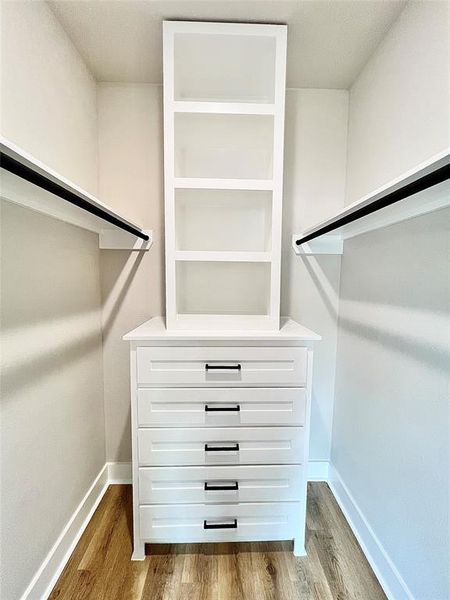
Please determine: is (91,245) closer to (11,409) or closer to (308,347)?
(11,409)

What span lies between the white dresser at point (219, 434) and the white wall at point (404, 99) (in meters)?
0.78

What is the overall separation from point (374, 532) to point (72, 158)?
2.06 metres

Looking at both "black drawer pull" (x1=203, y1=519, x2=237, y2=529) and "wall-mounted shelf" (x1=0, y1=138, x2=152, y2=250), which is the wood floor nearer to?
"black drawer pull" (x1=203, y1=519, x2=237, y2=529)

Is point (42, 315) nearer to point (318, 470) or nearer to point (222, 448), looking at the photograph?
point (222, 448)

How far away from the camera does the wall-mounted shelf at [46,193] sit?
0.65m

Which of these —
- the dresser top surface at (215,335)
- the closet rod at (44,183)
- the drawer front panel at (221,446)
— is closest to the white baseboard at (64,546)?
the drawer front panel at (221,446)

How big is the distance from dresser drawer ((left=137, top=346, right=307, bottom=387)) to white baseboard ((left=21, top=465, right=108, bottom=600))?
28.7 inches

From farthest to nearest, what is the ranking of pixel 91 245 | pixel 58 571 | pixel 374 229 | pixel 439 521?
1. pixel 91 245
2. pixel 374 229
3. pixel 58 571
4. pixel 439 521

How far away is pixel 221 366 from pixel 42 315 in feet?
2.27

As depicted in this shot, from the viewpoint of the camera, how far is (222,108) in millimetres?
1277

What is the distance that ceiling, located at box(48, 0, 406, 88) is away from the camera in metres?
1.16

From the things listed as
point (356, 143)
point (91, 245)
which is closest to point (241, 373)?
point (91, 245)

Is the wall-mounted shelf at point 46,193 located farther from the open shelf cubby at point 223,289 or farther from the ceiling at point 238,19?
the ceiling at point 238,19

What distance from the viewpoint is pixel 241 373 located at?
1222mm
